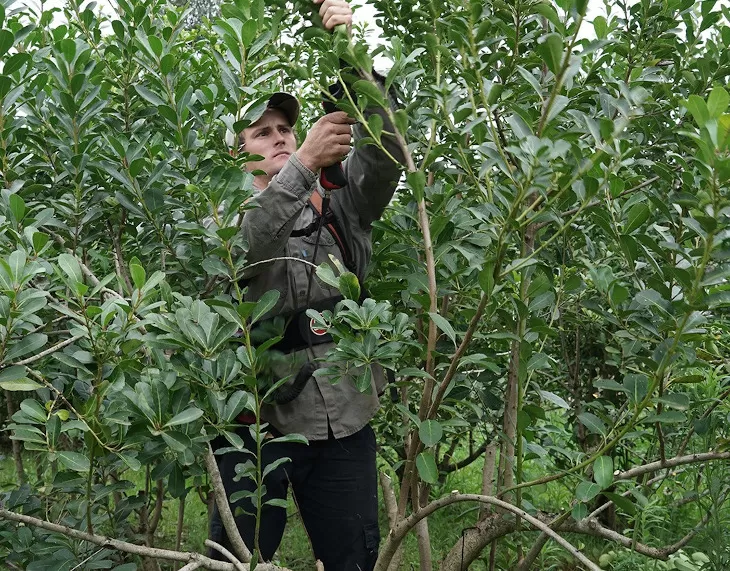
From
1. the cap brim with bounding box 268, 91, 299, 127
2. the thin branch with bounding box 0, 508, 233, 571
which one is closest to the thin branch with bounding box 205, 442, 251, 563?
the thin branch with bounding box 0, 508, 233, 571

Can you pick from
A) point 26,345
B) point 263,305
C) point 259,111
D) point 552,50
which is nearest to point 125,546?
point 26,345

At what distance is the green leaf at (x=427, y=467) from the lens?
5.97 feet

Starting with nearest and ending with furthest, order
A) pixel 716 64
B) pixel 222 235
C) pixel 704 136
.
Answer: pixel 704 136
pixel 222 235
pixel 716 64

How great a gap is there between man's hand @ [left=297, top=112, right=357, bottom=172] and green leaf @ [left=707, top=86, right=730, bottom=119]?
1.08 meters

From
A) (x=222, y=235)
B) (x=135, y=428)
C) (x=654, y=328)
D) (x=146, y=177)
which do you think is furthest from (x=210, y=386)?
(x=654, y=328)

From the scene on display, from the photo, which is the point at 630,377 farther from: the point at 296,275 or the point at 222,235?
the point at 296,275

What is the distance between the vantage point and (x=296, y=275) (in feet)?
8.82

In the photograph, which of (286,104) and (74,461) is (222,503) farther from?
(286,104)

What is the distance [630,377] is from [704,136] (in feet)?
1.98

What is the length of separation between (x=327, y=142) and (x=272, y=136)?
73 centimetres

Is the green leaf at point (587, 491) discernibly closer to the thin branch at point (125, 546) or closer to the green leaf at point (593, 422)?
the green leaf at point (593, 422)

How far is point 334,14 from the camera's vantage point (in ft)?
6.55

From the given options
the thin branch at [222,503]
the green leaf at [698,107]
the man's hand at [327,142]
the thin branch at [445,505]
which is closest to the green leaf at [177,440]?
the thin branch at [222,503]

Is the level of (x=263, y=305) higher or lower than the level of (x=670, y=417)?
higher
